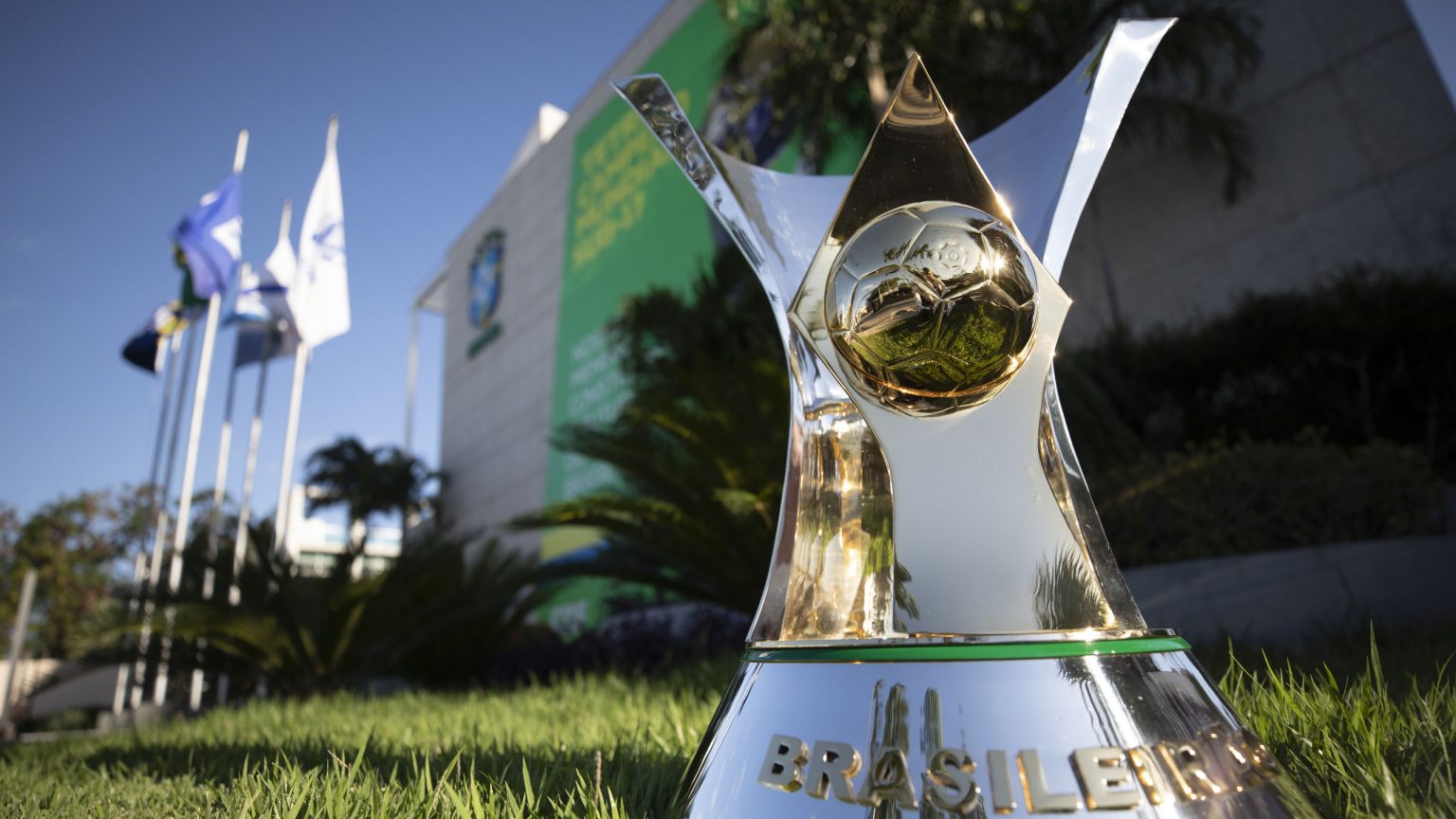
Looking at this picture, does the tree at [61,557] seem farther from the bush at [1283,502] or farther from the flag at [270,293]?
the bush at [1283,502]

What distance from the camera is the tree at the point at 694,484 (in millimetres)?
4953

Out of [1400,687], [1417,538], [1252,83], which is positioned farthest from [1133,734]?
[1252,83]

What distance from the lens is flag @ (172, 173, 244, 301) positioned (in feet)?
34.4

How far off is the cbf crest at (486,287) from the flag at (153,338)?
11.2 meters

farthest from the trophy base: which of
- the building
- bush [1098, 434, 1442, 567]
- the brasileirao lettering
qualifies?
the building

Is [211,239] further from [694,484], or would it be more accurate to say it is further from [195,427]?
[694,484]

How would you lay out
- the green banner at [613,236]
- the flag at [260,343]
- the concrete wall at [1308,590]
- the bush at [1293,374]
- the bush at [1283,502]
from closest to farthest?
1. the concrete wall at [1308,590]
2. the bush at [1283,502]
3. the bush at [1293,374]
4. the flag at [260,343]
5. the green banner at [613,236]

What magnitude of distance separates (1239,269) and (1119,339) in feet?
6.23

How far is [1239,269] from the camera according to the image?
28.2ft

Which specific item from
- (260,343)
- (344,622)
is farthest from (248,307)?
(344,622)

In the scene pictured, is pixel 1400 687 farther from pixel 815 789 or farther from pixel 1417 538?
pixel 1417 538

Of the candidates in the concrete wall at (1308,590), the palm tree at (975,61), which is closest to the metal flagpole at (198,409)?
the palm tree at (975,61)

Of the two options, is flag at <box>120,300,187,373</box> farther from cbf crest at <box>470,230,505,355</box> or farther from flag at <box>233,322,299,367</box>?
cbf crest at <box>470,230,505,355</box>

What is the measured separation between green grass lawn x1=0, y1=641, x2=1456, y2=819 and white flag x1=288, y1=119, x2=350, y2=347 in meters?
8.70
